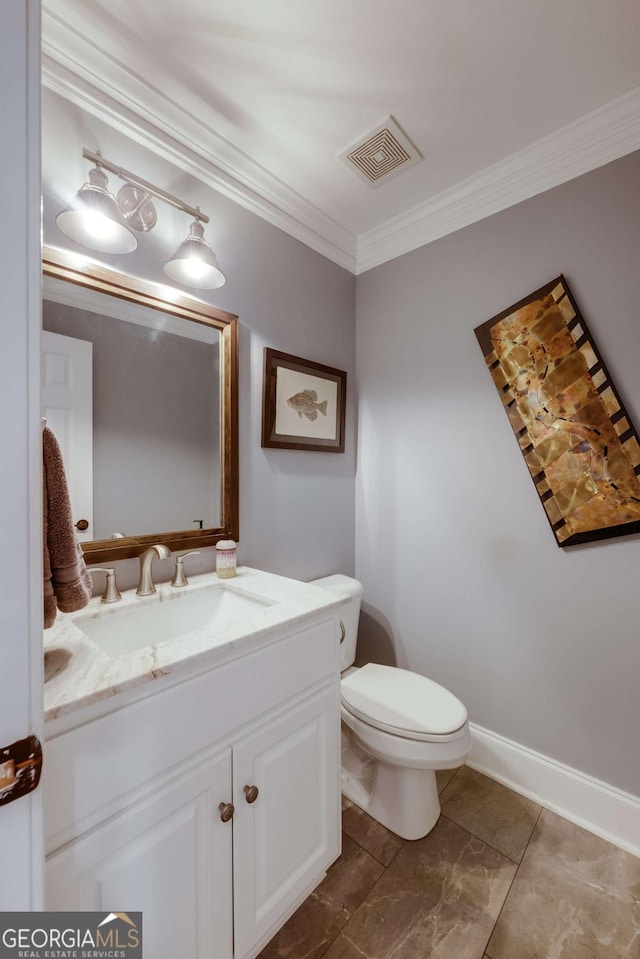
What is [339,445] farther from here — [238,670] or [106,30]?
[106,30]

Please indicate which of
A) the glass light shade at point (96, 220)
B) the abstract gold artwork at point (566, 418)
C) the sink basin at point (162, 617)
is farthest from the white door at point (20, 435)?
the abstract gold artwork at point (566, 418)

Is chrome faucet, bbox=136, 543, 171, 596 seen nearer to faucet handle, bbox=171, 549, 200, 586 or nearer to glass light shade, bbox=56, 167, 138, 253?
faucet handle, bbox=171, 549, 200, 586

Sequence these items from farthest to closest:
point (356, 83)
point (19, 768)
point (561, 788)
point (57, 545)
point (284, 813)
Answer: point (561, 788) → point (356, 83) → point (284, 813) → point (57, 545) → point (19, 768)

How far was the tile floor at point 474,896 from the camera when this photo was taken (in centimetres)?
104

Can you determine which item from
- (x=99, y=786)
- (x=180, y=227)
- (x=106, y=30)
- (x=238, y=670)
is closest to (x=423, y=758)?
(x=238, y=670)

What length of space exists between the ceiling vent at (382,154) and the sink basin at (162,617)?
5.45ft

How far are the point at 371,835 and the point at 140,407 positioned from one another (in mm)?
1677

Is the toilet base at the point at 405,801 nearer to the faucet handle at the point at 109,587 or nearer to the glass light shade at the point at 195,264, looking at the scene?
the faucet handle at the point at 109,587

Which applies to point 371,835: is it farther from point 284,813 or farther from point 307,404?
point 307,404

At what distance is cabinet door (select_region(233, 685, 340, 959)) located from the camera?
0.92 metres

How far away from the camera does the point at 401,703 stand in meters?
1.39

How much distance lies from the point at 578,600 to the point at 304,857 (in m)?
1.22

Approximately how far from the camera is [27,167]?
492 millimetres

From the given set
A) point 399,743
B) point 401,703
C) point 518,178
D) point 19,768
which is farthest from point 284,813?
point 518,178
